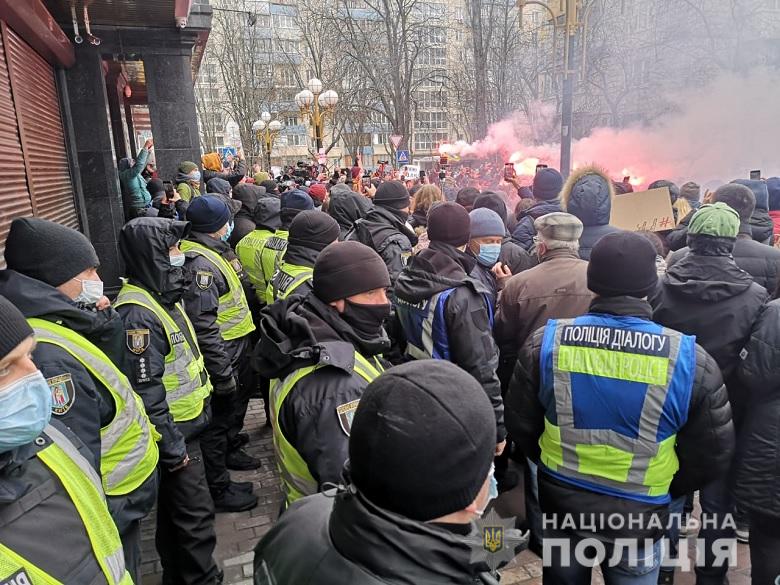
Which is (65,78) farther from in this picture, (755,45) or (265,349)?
(755,45)

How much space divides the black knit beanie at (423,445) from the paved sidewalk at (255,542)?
2703mm

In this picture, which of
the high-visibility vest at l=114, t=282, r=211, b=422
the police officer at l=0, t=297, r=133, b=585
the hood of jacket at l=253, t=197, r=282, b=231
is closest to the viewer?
the police officer at l=0, t=297, r=133, b=585

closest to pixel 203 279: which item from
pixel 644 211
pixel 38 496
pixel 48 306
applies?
pixel 48 306

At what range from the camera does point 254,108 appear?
116 feet

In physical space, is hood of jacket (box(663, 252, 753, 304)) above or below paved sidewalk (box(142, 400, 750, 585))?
above

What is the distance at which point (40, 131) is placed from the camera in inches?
265

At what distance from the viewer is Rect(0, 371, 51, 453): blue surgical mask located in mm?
1545

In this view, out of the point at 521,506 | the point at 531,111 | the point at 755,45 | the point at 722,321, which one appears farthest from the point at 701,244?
the point at 531,111

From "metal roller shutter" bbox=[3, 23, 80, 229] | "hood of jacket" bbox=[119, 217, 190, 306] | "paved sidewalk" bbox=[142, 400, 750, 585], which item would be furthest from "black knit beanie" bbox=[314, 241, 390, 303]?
"metal roller shutter" bbox=[3, 23, 80, 229]

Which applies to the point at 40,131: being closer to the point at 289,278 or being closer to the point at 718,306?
the point at 289,278

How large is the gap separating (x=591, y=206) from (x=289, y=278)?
7.82 feet

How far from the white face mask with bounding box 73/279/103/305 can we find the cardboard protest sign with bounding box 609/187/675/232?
183 inches

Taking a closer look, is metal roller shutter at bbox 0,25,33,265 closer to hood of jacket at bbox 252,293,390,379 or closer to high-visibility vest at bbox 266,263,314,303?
high-visibility vest at bbox 266,263,314,303

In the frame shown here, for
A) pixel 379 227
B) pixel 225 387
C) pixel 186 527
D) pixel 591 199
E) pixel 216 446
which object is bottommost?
pixel 216 446
